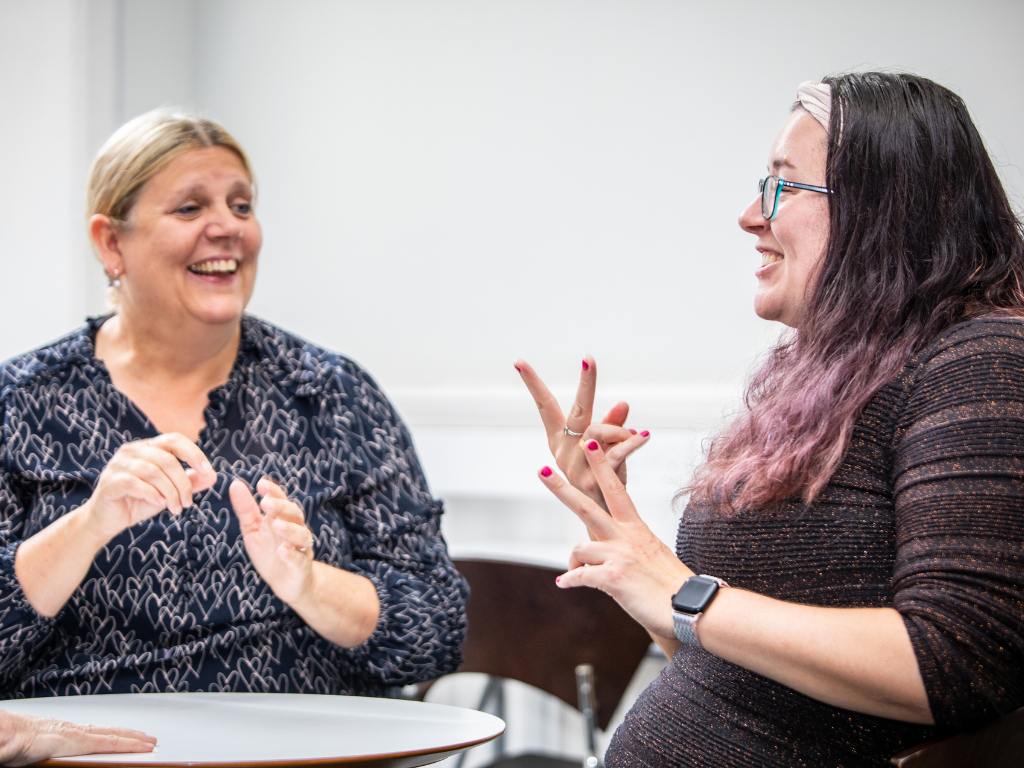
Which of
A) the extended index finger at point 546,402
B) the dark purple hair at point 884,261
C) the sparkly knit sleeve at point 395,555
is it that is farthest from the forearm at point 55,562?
the dark purple hair at point 884,261

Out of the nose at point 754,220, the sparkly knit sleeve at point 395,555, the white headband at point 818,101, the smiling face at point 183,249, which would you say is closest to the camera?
the white headband at point 818,101

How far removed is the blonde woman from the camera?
148cm

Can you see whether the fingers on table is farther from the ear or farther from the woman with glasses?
the ear

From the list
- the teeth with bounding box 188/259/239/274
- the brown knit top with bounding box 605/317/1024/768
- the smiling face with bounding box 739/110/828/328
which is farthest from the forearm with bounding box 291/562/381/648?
the smiling face with bounding box 739/110/828/328

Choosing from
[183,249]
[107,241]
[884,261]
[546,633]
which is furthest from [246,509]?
[884,261]

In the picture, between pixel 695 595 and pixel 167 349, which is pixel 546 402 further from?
pixel 167 349

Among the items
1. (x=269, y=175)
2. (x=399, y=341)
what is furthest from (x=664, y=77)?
(x=269, y=175)

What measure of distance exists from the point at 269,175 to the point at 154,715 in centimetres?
226

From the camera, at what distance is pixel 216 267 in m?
1.76

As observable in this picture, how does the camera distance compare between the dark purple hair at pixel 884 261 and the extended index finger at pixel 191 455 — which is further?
the extended index finger at pixel 191 455

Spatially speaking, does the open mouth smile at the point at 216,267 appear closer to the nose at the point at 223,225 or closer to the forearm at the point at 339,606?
the nose at the point at 223,225

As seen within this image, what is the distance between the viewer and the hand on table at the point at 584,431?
4.42 ft

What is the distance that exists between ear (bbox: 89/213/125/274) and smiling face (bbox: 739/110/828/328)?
3.97ft

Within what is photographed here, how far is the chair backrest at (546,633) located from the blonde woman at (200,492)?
0.39 metres
